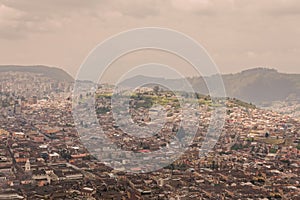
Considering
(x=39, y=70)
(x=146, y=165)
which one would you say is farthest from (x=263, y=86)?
(x=146, y=165)

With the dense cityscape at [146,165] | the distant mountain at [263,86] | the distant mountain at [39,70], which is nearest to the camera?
the dense cityscape at [146,165]

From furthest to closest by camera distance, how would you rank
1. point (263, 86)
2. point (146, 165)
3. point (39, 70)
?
point (263, 86)
point (39, 70)
point (146, 165)

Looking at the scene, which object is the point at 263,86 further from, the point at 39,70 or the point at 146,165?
the point at 146,165

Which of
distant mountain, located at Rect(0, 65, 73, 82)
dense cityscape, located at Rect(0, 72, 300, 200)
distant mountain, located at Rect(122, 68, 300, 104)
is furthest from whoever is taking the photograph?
distant mountain, located at Rect(122, 68, 300, 104)

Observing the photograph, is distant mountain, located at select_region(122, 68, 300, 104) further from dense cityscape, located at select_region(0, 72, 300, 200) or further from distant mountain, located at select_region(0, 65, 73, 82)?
dense cityscape, located at select_region(0, 72, 300, 200)

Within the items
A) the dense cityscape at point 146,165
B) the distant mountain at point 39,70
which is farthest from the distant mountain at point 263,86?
the dense cityscape at point 146,165

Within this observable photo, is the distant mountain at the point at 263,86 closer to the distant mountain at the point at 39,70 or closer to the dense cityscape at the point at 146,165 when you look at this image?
the distant mountain at the point at 39,70

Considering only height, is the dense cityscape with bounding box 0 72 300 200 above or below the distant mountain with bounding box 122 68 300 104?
below

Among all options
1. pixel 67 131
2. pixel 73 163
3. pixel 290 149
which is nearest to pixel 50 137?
pixel 67 131

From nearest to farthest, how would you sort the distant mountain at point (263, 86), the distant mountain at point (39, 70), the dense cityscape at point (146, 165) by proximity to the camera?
the dense cityscape at point (146, 165), the distant mountain at point (39, 70), the distant mountain at point (263, 86)

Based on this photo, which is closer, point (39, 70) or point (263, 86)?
point (39, 70)

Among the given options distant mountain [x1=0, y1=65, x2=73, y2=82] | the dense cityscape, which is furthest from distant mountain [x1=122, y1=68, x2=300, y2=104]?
the dense cityscape
